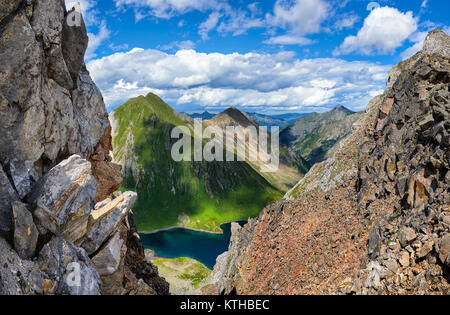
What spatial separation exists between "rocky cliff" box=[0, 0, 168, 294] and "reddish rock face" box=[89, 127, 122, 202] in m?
7.49

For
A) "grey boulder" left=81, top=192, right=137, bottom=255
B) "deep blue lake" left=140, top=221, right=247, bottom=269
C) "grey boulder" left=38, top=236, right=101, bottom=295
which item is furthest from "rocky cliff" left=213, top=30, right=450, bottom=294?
"deep blue lake" left=140, top=221, right=247, bottom=269

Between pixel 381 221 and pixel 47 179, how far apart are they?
29.3 m

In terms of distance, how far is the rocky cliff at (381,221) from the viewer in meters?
19.7

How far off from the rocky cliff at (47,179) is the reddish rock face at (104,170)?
7.49 metres

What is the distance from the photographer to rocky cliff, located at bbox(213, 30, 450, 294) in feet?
64.6

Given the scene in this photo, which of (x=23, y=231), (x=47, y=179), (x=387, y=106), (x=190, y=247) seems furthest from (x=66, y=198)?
(x=190, y=247)

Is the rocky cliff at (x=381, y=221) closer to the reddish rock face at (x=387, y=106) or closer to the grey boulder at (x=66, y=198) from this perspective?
the reddish rock face at (x=387, y=106)

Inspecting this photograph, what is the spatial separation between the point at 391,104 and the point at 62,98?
4710cm

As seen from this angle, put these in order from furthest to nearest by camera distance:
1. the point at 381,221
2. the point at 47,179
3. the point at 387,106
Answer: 1. the point at 387,106
2. the point at 381,221
3. the point at 47,179

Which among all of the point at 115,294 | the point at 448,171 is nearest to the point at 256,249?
the point at 115,294

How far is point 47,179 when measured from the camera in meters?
19.9

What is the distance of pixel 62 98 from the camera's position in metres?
25.4

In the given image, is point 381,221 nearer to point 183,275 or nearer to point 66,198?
point 66,198

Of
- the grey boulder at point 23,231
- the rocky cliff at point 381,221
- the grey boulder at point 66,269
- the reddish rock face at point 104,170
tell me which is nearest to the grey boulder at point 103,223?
the grey boulder at point 66,269
